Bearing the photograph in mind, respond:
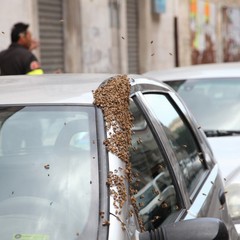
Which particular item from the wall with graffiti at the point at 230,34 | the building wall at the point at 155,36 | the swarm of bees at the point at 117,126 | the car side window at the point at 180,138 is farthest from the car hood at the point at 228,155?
the wall with graffiti at the point at 230,34

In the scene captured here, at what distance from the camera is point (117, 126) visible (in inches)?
120

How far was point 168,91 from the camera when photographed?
4.22 metres

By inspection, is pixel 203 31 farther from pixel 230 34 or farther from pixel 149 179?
pixel 149 179

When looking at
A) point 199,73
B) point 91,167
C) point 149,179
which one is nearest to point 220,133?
point 199,73

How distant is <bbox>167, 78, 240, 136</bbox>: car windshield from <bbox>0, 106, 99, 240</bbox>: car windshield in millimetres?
3557

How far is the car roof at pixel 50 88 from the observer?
3121 mm

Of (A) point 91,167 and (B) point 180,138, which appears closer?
(A) point 91,167

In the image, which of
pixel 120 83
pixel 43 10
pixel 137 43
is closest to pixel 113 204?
pixel 120 83

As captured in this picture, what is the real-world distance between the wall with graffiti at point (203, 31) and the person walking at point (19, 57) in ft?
47.2

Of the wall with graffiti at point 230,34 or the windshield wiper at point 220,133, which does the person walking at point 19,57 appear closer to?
the windshield wiper at point 220,133

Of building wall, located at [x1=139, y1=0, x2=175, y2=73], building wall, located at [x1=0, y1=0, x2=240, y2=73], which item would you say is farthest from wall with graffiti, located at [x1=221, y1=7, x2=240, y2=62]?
building wall, located at [x1=139, y1=0, x2=175, y2=73]

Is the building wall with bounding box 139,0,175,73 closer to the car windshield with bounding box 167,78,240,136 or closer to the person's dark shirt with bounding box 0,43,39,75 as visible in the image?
the person's dark shirt with bounding box 0,43,39,75

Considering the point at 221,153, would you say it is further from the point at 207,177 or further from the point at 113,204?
the point at 113,204

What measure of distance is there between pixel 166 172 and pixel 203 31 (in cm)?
2120
